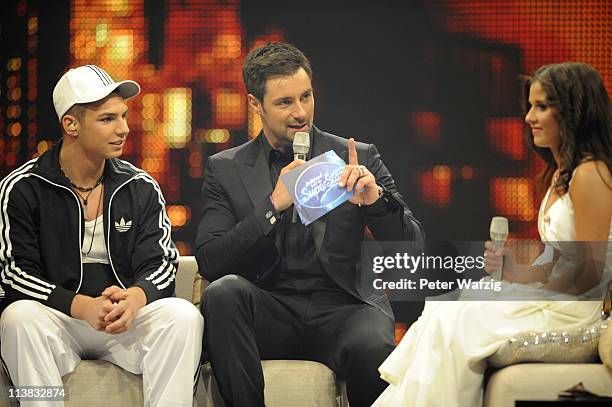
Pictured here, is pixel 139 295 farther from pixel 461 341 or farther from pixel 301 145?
pixel 461 341

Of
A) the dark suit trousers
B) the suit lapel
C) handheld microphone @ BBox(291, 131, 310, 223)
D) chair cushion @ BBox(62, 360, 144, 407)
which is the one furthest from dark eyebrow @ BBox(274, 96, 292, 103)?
chair cushion @ BBox(62, 360, 144, 407)

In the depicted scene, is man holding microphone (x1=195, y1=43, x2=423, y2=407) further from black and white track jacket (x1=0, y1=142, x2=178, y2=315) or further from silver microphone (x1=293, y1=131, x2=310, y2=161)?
black and white track jacket (x1=0, y1=142, x2=178, y2=315)

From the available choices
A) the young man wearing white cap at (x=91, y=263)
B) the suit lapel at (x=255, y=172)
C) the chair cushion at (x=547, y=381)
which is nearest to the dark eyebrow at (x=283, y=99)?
the suit lapel at (x=255, y=172)

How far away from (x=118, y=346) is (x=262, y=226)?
0.77 meters

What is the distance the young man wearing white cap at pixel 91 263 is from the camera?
4.05m

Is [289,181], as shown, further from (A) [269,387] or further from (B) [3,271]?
(B) [3,271]

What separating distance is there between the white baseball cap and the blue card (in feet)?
2.86

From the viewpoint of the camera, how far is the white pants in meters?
4.00

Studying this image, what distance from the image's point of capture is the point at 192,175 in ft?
17.0

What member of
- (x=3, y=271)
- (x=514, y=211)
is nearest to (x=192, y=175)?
(x=3, y=271)

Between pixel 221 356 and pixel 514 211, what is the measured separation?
1785 millimetres

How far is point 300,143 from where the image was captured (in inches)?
171

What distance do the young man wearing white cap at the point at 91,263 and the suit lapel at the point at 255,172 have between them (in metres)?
0.40

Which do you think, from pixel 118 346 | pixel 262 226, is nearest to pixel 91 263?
pixel 118 346
